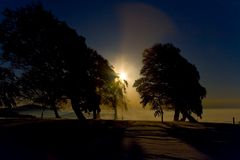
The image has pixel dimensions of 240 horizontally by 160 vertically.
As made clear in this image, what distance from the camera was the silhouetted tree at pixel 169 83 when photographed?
58656 mm

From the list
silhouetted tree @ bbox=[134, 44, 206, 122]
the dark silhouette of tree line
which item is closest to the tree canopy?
the dark silhouette of tree line

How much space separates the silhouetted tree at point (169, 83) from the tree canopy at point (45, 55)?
20.8 meters

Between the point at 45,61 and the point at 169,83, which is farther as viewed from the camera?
the point at 169,83

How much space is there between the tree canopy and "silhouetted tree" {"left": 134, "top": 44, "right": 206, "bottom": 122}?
20.8 meters

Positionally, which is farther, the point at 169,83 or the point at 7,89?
the point at 169,83

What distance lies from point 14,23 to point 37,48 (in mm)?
3782

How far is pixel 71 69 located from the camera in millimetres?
39906

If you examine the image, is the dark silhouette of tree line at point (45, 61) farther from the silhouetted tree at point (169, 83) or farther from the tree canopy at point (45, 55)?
the silhouetted tree at point (169, 83)

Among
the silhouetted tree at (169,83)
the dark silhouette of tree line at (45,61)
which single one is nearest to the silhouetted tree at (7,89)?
the dark silhouette of tree line at (45,61)

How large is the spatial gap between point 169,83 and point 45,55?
2545 centimetres

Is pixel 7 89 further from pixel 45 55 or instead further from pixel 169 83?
pixel 169 83

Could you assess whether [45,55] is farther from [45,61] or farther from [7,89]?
[7,89]

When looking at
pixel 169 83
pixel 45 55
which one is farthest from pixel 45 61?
pixel 169 83

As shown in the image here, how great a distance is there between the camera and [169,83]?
2336 inches
